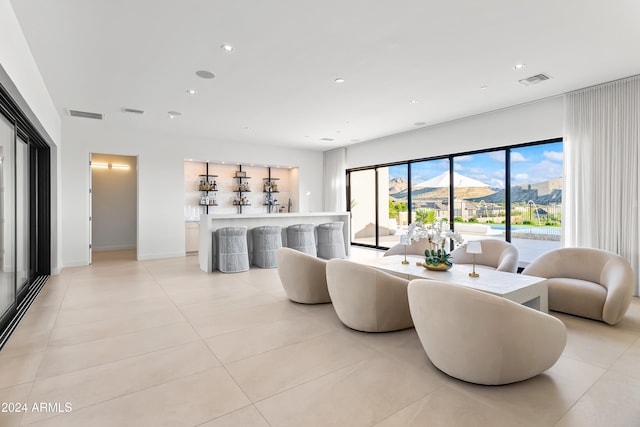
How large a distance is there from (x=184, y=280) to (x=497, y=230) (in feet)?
19.7

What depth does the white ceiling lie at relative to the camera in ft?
9.97

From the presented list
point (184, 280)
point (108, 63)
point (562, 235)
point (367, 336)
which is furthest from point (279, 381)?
point (562, 235)

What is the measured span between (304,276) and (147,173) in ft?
18.7

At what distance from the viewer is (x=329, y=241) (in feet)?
25.7

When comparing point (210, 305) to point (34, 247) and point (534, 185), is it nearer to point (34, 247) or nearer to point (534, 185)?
point (34, 247)

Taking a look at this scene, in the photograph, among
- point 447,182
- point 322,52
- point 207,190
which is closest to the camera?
point 322,52

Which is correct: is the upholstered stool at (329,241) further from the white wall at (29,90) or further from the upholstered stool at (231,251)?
the white wall at (29,90)

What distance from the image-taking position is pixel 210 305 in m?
4.24

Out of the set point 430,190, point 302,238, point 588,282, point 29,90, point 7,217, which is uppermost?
point 29,90

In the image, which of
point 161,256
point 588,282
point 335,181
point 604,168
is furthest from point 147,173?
point 604,168

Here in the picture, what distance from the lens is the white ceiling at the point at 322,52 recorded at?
120 inches

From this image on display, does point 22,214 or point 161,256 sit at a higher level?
point 22,214

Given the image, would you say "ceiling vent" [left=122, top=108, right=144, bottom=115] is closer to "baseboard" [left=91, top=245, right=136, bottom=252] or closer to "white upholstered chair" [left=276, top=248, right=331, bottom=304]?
"white upholstered chair" [left=276, top=248, right=331, bottom=304]

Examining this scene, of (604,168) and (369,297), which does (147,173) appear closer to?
(369,297)
